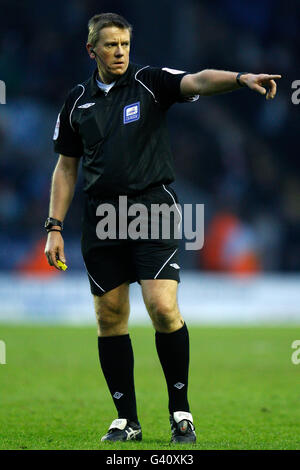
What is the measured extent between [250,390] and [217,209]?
10637 mm

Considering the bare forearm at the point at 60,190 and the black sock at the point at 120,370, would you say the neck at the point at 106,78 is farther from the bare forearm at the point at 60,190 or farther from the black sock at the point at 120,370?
the black sock at the point at 120,370

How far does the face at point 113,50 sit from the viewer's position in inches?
210

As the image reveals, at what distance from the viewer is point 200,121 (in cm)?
2130

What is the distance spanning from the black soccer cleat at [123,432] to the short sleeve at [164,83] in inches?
73.5

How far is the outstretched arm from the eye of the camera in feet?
15.6

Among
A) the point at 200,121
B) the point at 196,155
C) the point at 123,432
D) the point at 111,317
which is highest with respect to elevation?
the point at 200,121

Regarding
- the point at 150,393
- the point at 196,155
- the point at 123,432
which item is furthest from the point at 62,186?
the point at 196,155

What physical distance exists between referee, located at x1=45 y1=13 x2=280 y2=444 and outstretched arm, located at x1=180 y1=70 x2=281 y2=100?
0.02 m

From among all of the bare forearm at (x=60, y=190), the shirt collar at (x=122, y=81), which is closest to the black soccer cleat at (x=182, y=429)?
the bare forearm at (x=60, y=190)

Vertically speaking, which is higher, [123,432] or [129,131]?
[129,131]

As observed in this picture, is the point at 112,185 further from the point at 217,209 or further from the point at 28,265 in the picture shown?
the point at 217,209

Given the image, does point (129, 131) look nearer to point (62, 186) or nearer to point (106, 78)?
point (106, 78)

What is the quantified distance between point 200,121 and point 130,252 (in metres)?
16.1

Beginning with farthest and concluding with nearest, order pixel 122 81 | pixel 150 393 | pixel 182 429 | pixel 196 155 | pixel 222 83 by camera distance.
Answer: pixel 196 155 → pixel 150 393 → pixel 122 81 → pixel 182 429 → pixel 222 83
